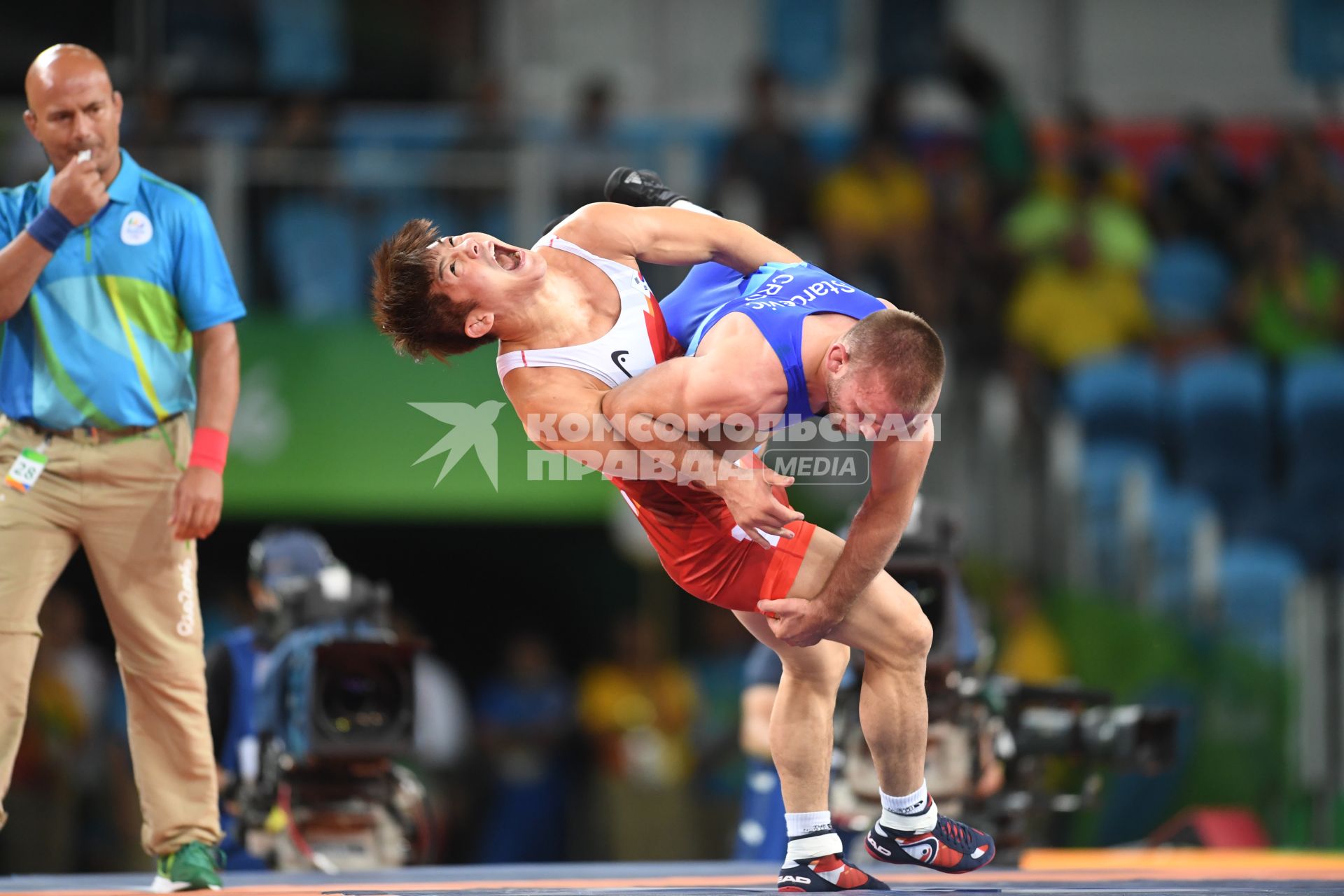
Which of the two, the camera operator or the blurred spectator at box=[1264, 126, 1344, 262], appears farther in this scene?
the blurred spectator at box=[1264, 126, 1344, 262]

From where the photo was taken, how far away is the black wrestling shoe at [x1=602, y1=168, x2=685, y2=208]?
4.51m

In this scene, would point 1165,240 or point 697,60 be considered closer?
point 1165,240

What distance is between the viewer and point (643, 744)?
9742 mm

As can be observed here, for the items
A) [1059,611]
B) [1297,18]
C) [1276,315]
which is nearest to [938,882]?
[1059,611]

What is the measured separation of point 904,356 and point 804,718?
982mm

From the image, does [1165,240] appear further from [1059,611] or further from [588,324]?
[588,324]

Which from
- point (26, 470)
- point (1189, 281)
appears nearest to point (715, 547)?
point (26, 470)

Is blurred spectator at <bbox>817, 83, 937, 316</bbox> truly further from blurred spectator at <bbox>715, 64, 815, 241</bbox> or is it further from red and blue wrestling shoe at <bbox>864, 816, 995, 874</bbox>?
red and blue wrestling shoe at <bbox>864, 816, 995, 874</bbox>

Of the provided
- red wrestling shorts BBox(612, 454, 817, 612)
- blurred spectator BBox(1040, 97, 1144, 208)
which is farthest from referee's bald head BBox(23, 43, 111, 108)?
blurred spectator BBox(1040, 97, 1144, 208)

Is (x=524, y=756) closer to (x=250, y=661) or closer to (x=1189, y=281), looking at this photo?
(x=250, y=661)

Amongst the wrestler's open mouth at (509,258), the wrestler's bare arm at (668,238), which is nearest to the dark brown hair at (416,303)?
the wrestler's open mouth at (509,258)

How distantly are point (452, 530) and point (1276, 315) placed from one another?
18.3 feet

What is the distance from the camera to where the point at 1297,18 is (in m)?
13.5

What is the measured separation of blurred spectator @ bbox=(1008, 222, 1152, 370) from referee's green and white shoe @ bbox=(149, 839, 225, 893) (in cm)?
709
